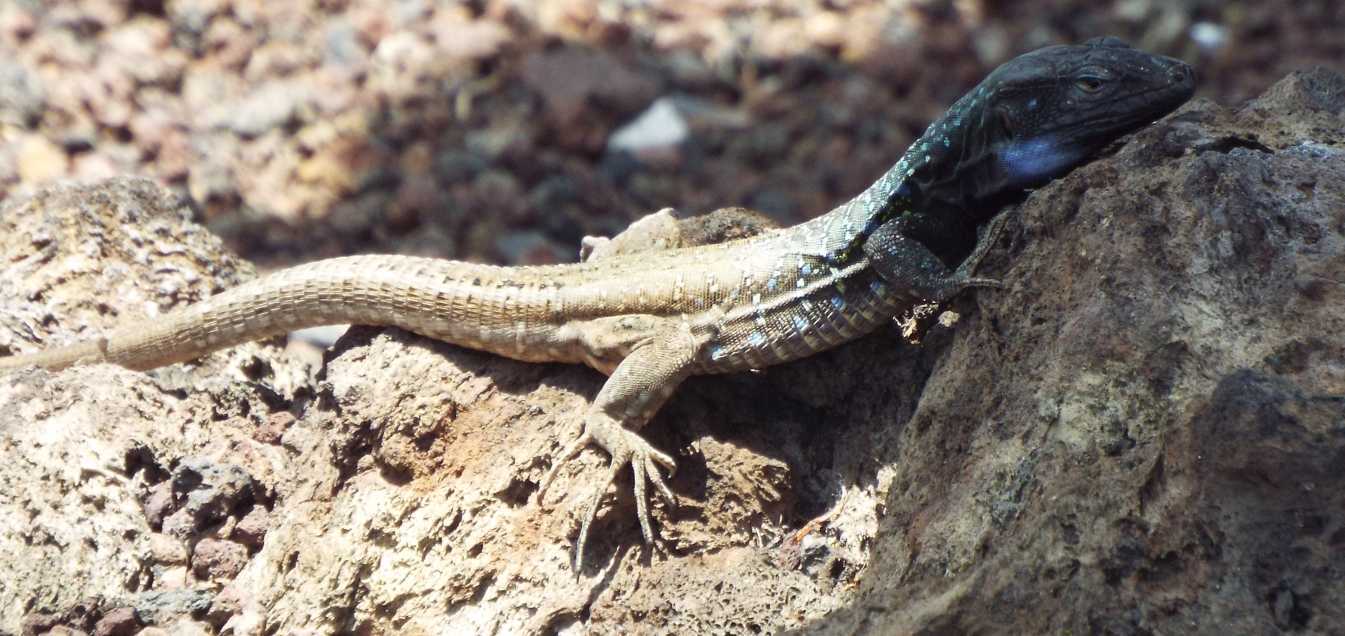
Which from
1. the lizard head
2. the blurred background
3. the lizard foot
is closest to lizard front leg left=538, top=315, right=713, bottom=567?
the lizard foot

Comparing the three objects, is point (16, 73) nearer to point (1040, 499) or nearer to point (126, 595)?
point (126, 595)

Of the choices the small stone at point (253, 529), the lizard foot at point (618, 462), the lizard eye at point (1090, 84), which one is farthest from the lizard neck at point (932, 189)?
the small stone at point (253, 529)

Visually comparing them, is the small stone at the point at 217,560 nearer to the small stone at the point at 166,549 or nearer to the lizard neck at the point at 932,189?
the small stone at the point at 166,549

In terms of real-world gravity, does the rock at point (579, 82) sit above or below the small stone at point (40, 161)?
below

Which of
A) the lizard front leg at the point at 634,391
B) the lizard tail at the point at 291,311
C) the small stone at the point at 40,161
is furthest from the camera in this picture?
the small stone at the point at 40,161

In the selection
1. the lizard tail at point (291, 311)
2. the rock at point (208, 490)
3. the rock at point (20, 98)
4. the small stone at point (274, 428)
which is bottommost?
the rock at point (208, 490)

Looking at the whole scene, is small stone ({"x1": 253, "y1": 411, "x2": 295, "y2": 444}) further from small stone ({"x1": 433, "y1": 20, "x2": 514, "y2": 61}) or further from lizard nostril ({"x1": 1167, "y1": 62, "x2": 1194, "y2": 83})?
small stone ({"x1": 433, "y1": 20, "x2": 514, "y2": 61})

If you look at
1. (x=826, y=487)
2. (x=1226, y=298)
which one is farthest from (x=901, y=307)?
(x=1226, y=298)
